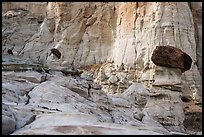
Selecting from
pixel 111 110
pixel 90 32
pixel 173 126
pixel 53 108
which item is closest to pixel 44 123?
pixel 53 108

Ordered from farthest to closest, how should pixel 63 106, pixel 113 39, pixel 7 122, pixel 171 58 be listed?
1. pixel 113 39
2. pixel 171 58
3. pixel 63 106
4. pixel 7 122

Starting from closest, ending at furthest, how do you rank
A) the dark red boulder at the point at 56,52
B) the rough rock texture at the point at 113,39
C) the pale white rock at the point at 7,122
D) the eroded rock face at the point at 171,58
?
the pale white rock at the point at 7,122 → the eroded rock face at the point at 171,58 → the rough rock texture at the point at 113,39 → the dark red boulder at the point at 56,52

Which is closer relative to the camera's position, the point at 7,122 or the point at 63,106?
the point at 7,122

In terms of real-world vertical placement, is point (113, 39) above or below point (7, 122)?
above

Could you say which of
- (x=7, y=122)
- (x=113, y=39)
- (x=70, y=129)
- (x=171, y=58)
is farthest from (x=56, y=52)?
(x=70, y=129)

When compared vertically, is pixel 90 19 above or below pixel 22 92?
above

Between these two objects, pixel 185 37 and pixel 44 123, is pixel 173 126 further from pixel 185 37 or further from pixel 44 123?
pixel 185 37

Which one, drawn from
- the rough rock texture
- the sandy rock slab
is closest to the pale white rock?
the sandy rock slab

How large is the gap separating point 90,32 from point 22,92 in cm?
1295

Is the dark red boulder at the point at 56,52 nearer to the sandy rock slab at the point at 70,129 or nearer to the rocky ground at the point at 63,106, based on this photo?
the rocky ground at the point at 63,106

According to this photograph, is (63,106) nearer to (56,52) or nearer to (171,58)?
(171,58)

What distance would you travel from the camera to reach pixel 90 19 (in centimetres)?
2133

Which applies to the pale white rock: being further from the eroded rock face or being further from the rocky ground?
the eroded rock face

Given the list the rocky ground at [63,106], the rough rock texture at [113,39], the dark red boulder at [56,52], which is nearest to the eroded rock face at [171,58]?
the rough rock texture at [113,39]
